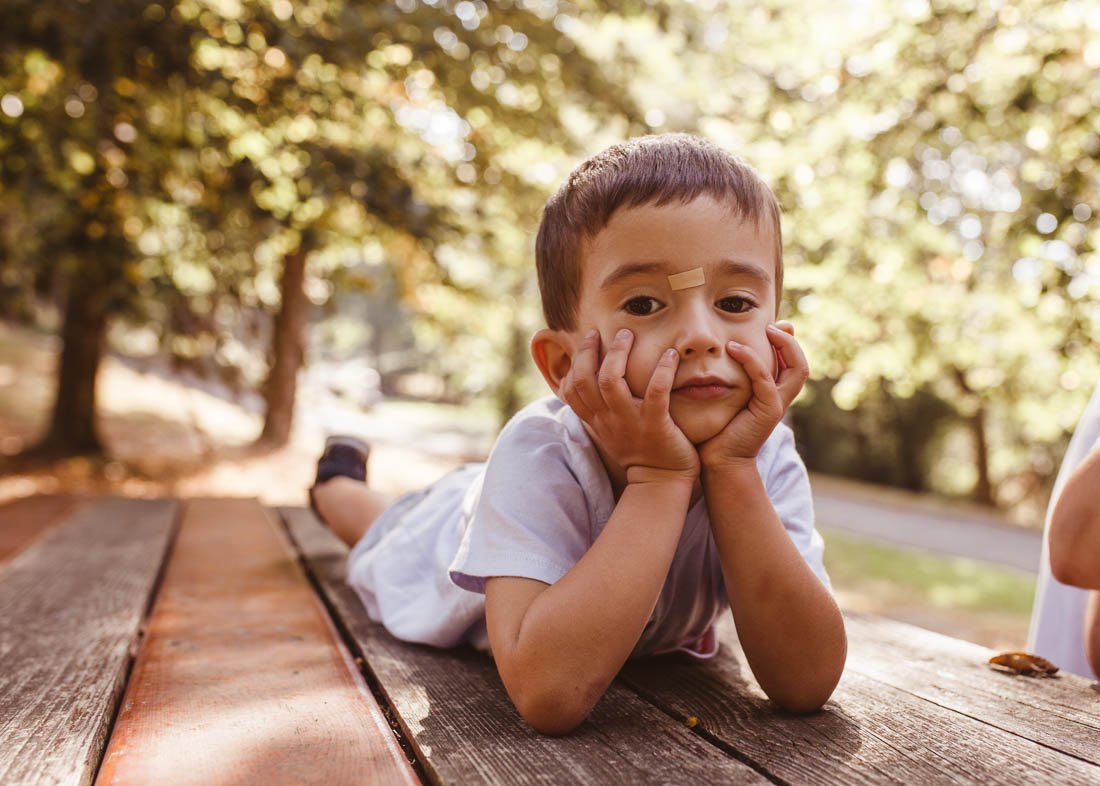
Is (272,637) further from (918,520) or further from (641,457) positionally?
(918,520)

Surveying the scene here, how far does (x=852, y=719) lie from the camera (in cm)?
135

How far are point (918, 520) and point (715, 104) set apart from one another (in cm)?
817

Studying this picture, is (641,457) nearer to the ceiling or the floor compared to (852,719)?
nearer to the ceiling

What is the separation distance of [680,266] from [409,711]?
0.81 m

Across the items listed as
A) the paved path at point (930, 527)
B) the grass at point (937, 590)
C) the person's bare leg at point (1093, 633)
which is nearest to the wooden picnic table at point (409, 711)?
the person's bare leg at point (1093, 633)

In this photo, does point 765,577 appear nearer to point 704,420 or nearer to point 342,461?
point 704,420

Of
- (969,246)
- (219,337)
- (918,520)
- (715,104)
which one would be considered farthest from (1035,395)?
(219,337)

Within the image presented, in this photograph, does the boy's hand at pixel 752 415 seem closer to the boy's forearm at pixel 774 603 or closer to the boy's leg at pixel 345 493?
the boy's forearm at pixel 774 603

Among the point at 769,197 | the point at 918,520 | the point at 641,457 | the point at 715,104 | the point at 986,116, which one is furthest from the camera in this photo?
the point at 918,520

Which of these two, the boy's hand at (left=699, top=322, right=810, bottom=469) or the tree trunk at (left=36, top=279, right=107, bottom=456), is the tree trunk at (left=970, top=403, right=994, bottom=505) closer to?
the tree trunk at (left=36, top=279, right=107, bottom=456)

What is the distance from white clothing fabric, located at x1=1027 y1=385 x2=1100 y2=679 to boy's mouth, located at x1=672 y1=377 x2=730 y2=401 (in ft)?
3.16

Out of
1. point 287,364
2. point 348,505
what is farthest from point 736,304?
point 287,364

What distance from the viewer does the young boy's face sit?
1.38m

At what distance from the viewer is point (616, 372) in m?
1.36
